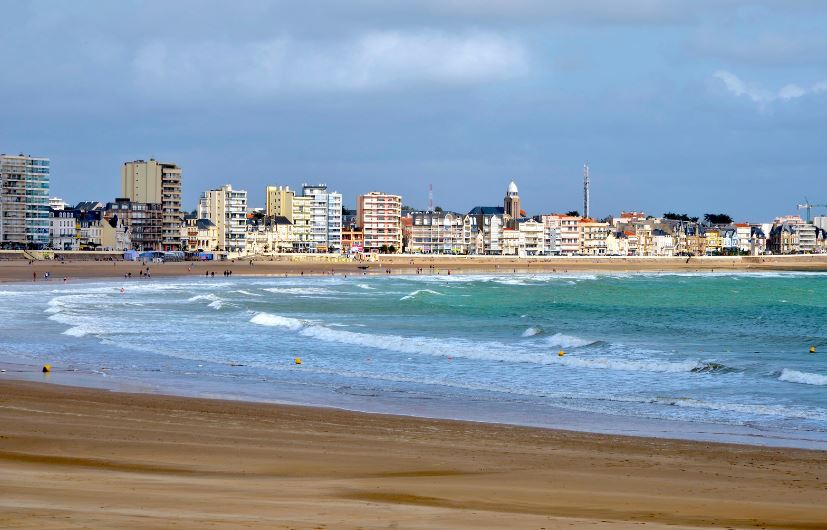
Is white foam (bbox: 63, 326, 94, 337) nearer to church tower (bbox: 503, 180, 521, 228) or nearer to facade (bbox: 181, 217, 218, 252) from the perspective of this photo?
facade (bbox: 181, 217, 218, 252)

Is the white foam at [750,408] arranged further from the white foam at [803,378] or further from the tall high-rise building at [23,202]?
the tall high-rise building at [23,202]

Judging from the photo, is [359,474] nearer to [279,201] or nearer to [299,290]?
Answer: [299,290]

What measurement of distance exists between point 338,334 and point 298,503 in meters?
22.0

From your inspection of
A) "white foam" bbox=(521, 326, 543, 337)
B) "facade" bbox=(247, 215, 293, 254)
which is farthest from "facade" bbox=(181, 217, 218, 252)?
"white foam" bbox=(521, 326, 543, 337)

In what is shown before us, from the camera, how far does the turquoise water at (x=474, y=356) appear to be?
16.3 metres

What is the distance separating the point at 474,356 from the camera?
2444 cm

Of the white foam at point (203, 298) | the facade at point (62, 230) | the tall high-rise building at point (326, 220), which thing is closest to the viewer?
the white foam at point (203, 298)

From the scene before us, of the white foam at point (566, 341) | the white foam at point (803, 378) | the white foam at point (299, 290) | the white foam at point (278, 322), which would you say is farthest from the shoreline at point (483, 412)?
the white foam at point (299, 290)

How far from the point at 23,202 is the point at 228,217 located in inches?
1213

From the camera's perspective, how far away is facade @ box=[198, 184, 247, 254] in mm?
151375

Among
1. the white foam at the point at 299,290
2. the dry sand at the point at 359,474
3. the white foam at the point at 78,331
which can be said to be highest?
the dry sand at the point at 359,474

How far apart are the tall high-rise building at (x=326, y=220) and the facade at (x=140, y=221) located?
86.5ft

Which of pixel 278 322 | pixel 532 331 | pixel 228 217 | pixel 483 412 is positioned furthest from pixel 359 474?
pixel 228 217

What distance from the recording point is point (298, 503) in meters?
7.96
